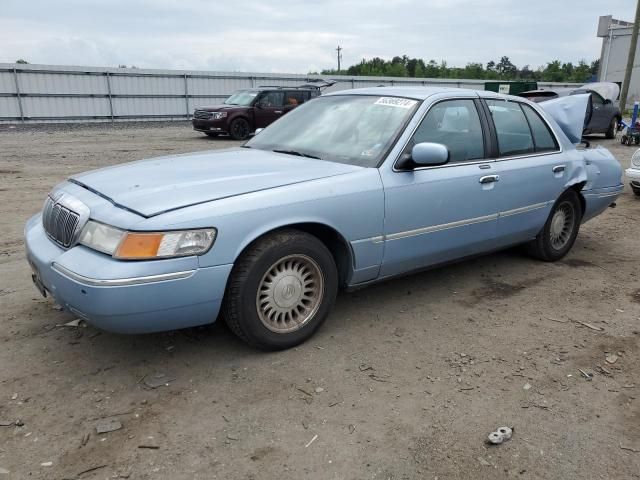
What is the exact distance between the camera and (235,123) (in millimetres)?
17594

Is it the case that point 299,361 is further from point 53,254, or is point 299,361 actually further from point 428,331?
point 53,254

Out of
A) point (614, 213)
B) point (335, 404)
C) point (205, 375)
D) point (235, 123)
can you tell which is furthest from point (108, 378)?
point (235, 123)

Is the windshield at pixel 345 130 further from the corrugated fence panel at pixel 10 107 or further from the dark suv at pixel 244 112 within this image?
the corrugated fence panel at pixel 10 107

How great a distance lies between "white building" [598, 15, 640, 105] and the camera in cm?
3903

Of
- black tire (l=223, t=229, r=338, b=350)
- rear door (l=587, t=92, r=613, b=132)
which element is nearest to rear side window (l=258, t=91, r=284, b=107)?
rear door (l=587, t=92, r=613, b=132)

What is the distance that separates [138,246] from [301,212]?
0.96 m

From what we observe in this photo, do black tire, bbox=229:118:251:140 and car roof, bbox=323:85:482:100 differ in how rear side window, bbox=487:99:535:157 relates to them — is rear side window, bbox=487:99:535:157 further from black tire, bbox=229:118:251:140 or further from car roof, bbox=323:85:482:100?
black tire, bbox=229:118:251:140

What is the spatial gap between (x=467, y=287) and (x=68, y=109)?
23.1m

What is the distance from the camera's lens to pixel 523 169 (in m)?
4.59

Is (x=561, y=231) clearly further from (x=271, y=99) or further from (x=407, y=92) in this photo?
(x=271, y=99)

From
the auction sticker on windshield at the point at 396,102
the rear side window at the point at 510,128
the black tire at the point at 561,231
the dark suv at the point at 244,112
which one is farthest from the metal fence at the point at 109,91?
the black tire at the point at 561,231

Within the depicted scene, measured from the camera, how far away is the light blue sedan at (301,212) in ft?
9.35

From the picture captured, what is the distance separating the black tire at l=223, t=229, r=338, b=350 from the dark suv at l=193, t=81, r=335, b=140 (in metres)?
14.7

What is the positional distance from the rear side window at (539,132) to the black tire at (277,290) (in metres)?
2.55
